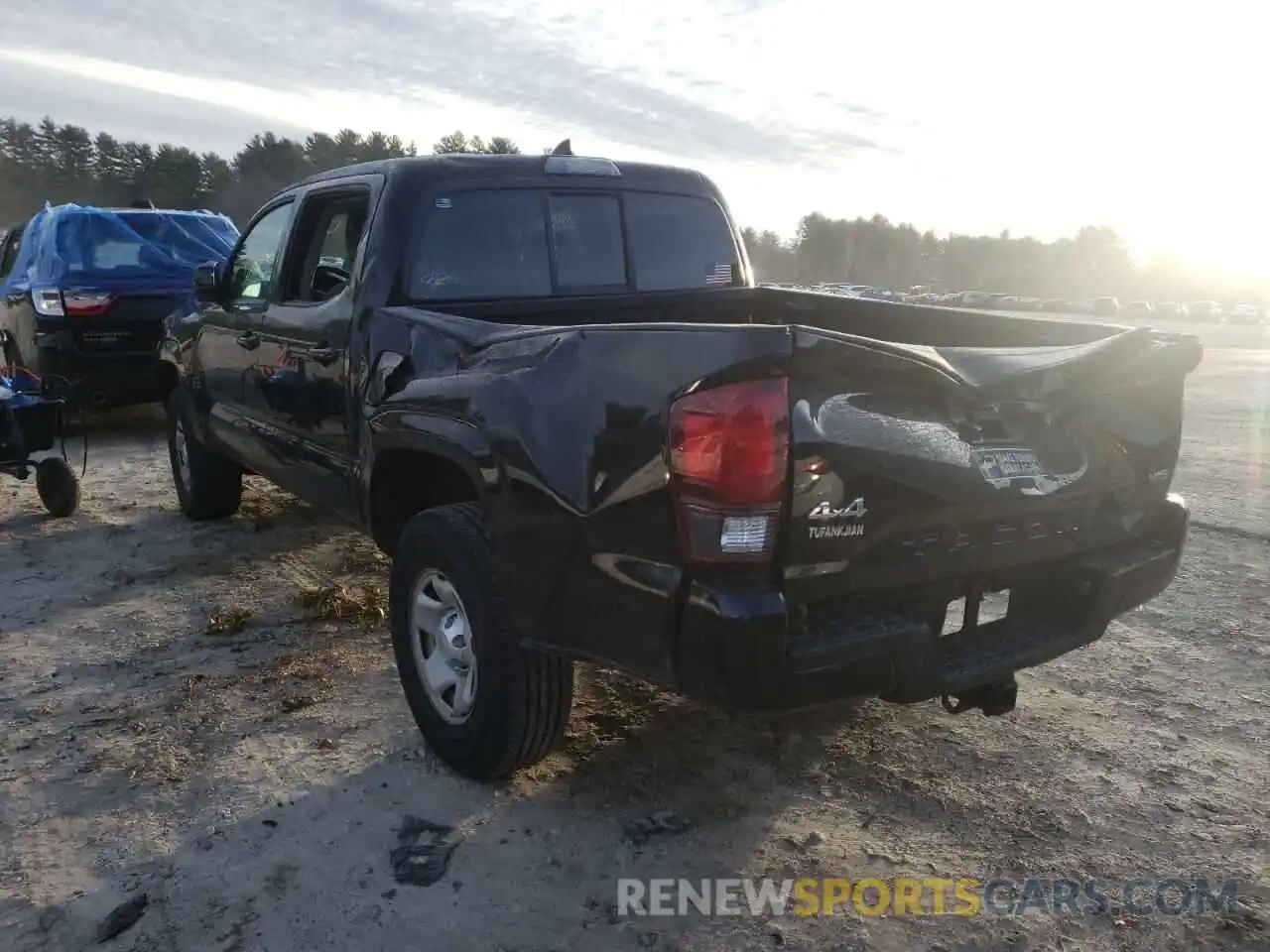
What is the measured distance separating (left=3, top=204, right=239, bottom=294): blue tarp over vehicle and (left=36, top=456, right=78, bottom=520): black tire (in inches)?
104

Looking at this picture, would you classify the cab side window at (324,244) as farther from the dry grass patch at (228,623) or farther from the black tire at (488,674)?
the dry grass patch at (228,623)

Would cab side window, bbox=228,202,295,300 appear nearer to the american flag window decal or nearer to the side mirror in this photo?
the side mirror

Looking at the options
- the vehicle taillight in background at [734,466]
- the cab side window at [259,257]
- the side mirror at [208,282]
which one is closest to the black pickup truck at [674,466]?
the vehicle taillight in background at [734,466]

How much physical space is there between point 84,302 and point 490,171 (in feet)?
19.2

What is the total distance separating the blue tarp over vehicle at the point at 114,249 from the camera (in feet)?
28.1

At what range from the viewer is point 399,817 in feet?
10.0

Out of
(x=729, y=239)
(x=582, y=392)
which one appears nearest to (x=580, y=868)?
(x=582, y=392)

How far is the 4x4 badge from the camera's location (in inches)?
93.4

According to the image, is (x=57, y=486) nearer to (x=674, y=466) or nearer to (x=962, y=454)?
(x=674, y=466)

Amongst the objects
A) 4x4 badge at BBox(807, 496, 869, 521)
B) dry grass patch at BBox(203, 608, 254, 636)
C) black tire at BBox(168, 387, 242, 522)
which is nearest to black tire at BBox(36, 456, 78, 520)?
black tire at BBox(168, 387, 242, 522)

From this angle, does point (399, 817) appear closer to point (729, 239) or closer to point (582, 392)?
point (582, 392)

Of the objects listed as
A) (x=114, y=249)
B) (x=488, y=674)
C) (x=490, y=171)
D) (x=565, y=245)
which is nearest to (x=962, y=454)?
(x=488, y=674)

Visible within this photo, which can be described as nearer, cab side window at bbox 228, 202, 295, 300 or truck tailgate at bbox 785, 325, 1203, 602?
truck tailgate at bbox 785, 325, 1203, 602

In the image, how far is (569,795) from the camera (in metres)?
3.18
